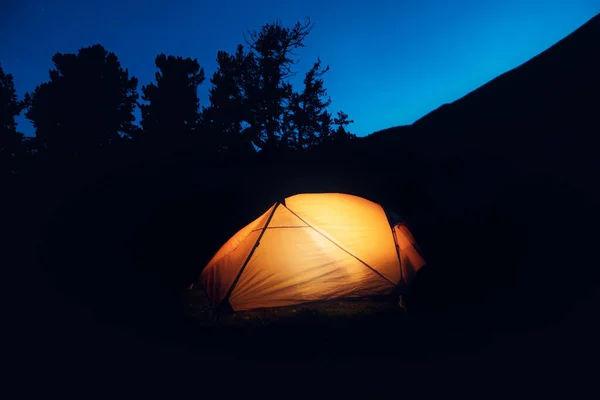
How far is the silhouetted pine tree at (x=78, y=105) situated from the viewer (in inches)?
1131

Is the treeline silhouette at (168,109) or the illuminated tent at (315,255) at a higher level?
the treeline silhouette at (168,109)

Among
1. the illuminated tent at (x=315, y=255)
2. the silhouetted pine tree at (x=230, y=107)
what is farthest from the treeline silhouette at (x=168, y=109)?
the illuminated tent at (x=315, y=255)

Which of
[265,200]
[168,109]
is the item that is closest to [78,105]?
[168,109]

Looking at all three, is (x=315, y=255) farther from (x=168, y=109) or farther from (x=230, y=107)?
(x=168, y=109)

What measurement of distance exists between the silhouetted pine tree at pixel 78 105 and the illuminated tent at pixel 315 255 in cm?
2927

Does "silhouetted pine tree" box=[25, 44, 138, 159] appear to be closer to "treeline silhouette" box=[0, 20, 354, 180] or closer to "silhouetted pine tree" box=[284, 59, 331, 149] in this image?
"treeline silhouette" box=[0, 20, 354, 180]

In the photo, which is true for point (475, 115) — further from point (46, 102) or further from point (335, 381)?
point (46, 102)

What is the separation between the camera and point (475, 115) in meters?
28.5

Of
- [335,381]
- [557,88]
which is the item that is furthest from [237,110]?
[557,88]

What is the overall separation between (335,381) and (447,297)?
3.86 m

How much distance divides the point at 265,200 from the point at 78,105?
25247mm

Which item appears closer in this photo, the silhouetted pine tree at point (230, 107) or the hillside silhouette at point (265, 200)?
the hillside silhouette at point (265, 200)

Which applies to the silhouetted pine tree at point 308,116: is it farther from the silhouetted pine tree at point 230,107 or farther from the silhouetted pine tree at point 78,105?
the silhouetted pine tree at point 78,105

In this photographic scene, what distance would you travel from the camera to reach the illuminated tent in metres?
6.29
